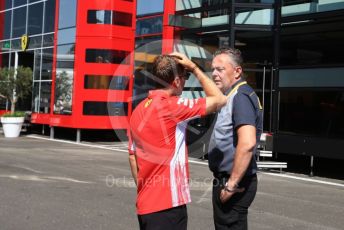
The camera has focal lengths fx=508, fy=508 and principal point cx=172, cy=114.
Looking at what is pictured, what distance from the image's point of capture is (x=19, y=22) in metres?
27.2

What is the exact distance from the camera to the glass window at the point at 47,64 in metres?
24.0

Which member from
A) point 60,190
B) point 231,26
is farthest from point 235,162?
point 231,26

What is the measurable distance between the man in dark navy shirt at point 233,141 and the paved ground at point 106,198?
2863 mm

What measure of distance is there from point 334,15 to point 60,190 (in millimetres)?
8221

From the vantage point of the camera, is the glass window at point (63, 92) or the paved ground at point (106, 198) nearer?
the paved ground at point (106, 198)

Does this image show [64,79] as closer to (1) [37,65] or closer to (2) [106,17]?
(1) [37,65]

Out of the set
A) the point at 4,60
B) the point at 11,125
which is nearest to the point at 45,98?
the point at 11,125

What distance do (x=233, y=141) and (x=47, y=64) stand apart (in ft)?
71.4

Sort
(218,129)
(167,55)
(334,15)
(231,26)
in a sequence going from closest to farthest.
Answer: (167,55) < (218,129) < (334,15) < (231,26)

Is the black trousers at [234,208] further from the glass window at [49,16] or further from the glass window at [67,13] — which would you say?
the glass window at [49,16]

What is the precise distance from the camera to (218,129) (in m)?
3.70

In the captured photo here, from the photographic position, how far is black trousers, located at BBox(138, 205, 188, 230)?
326 centimetres

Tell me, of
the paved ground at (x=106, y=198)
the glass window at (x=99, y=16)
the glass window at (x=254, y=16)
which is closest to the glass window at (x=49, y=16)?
the glass window at (x=99, y=16)

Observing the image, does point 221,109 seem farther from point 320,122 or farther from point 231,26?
A: point 231,26
